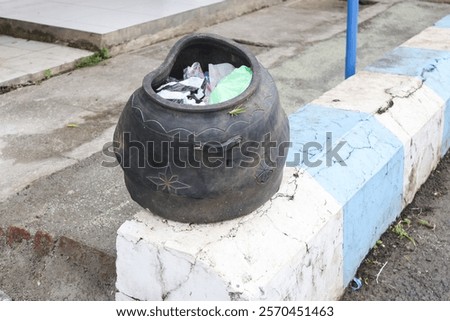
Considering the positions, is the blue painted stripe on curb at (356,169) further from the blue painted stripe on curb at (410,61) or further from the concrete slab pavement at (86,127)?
the concrete slab pavement at (86,127)

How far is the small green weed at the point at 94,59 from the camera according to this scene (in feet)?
19.6

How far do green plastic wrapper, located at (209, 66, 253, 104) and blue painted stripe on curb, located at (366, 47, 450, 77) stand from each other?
1860mm

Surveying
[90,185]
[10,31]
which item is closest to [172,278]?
[90,185]

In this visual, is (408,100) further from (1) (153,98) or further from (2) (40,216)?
(2) (40,216)

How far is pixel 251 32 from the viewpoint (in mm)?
7355

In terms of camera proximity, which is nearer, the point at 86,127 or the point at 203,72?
the point at 203,72

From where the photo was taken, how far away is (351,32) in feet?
13.7

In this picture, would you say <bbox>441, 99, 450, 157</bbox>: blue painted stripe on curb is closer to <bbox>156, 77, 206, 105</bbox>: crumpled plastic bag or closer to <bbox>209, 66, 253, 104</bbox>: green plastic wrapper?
<bbox>209, 66, 253, 104</bbox>: green plastic wrapper

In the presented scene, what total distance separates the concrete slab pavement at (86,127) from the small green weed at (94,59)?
0.28ft

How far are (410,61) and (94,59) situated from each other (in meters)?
3.21

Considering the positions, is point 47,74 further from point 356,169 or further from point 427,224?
point 427,224

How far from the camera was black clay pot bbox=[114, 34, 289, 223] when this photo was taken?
2205mm

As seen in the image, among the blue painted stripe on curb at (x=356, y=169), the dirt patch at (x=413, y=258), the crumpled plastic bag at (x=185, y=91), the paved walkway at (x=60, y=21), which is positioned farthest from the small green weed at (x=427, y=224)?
the paved walkway at (x=60, y=21)

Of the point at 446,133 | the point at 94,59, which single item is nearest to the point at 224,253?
the point at 446,133
